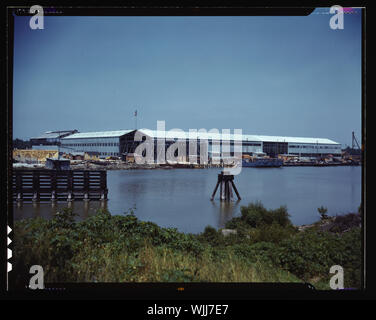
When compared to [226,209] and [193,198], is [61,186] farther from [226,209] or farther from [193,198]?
[226,209]

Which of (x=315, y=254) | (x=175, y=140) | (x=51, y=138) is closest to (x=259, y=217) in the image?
(x=315, y=254)

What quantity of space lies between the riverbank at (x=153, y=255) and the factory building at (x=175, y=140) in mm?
1024

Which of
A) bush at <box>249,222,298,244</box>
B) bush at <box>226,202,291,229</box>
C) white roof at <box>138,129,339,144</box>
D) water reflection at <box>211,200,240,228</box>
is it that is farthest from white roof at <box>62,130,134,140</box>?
water reflection at <box>211,200,240,228</box>

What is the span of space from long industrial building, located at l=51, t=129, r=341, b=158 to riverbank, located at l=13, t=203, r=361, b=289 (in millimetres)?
1010

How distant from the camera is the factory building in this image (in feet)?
13.1

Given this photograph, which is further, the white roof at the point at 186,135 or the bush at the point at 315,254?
the white roof at the point at 186,135

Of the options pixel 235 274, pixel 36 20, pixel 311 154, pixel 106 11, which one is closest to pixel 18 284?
pixel 235 274

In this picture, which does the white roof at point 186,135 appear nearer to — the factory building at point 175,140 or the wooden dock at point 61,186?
the factory building at point 175,140

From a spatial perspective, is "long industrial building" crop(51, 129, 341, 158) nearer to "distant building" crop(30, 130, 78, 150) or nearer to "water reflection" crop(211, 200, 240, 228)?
"distant building" crop(30, 130, 78, 150)

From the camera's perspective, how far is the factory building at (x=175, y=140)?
4000 mm

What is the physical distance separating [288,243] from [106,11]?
384 centimetres

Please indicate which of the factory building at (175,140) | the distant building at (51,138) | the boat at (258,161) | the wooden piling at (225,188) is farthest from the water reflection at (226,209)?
the distant building at (51,138)

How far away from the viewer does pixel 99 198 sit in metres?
6.95
